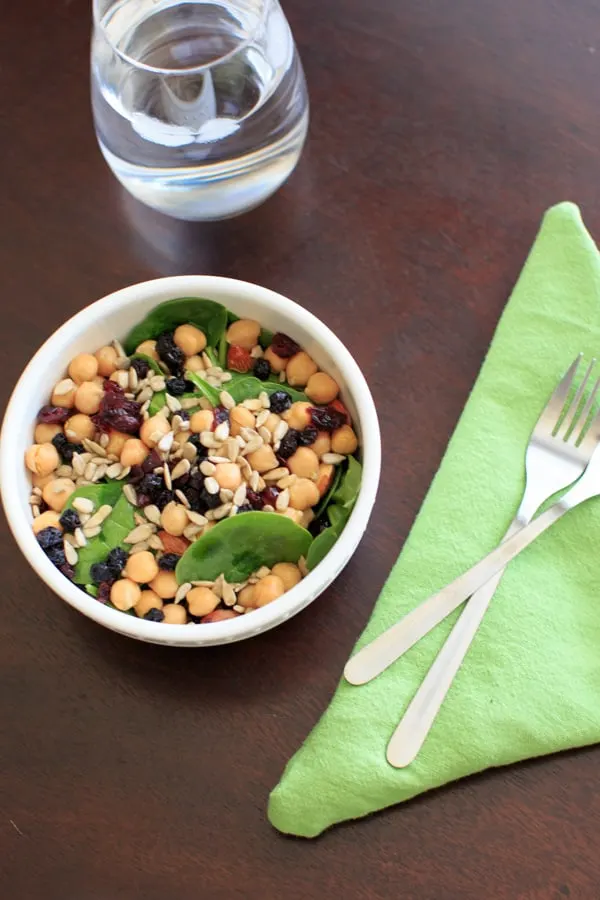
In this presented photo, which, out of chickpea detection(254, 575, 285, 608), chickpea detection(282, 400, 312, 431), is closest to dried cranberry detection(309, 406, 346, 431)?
chickpea detection(282, 400, 312, 431)

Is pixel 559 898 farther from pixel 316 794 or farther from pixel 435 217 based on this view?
pixel 435 217

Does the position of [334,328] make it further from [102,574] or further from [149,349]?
[102,574]

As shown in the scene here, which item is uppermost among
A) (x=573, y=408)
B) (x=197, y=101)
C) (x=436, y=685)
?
(x=197, y=101)

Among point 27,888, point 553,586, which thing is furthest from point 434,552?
point 27,888

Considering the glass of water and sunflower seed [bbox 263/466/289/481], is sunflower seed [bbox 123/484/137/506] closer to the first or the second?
sunflower seed [bbox 263/466/289/481]

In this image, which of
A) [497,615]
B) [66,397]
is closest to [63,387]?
[66,397]

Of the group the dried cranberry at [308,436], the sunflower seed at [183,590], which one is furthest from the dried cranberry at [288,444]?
the sunflower seed at [183,590]
